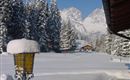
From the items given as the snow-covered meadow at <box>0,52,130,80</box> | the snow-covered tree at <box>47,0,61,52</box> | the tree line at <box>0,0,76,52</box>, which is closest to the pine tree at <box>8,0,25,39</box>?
the tree line at <box>0,0,76,52</box>

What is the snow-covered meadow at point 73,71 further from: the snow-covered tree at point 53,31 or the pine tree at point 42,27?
the snow-covered tree at point 53,31

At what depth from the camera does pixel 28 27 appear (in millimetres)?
67250

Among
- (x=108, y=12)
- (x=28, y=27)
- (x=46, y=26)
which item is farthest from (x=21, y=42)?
(x=46, y=26)

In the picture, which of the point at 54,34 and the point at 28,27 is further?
the point at 54,34

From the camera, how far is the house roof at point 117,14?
4.29 metres

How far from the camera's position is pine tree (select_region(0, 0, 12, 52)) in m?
58.3

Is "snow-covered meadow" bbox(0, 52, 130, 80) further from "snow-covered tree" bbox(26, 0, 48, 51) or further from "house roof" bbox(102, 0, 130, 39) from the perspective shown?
"snow-covered tree" bbox(26, 0, 48, 51)

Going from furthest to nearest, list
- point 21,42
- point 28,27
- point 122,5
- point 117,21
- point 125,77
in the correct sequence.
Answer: point 28,27 → point 125,77 → point 21,42 → point 117,21 → point 122,5

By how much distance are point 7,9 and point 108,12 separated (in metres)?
57.9

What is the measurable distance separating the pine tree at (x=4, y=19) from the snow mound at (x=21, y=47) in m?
Answer: 51.8

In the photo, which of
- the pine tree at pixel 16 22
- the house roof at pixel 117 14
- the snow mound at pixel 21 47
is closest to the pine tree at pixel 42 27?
the pine tree at pixel 16 22

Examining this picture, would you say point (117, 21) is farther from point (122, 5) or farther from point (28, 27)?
point (28, 27)

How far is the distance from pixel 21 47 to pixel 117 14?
1.97 metres

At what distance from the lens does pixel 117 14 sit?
5227mm
